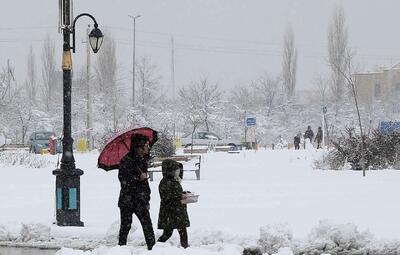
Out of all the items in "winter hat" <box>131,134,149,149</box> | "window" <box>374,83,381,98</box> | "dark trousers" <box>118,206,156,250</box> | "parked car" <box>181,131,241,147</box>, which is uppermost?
"window" <box>374,83,381,98</box>

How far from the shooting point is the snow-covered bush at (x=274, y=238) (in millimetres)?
9562

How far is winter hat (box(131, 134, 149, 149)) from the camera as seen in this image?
29.5 ft

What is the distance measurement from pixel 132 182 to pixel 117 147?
94 centimetres

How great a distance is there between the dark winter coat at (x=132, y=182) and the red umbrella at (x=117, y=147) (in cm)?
65

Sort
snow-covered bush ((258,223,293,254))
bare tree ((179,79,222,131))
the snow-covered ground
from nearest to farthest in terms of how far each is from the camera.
Answer: 1. snow-covered bush ((258,223,293,254))
2. the snow-covered ground
3. bare tree ((179,79,222,131))

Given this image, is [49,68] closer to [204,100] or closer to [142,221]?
[204,100]

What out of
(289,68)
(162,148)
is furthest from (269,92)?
(162,148)

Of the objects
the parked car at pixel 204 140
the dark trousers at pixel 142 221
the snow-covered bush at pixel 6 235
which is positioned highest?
the parked car at pixel 204 140

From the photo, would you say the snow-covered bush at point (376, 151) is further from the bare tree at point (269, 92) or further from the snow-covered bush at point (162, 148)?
the bare tree at point (269, 92)

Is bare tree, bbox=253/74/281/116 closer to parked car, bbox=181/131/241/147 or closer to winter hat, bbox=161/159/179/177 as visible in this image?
parked car, bbox=181/131/241/147

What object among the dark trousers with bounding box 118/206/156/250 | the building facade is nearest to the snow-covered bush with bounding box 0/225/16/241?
the dark trousers with bounding box 118/206/156/250

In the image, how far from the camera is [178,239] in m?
10.2

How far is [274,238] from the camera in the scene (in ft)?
31.6

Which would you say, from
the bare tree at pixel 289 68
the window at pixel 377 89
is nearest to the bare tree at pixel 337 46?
the bare tree at pixel 289 68
